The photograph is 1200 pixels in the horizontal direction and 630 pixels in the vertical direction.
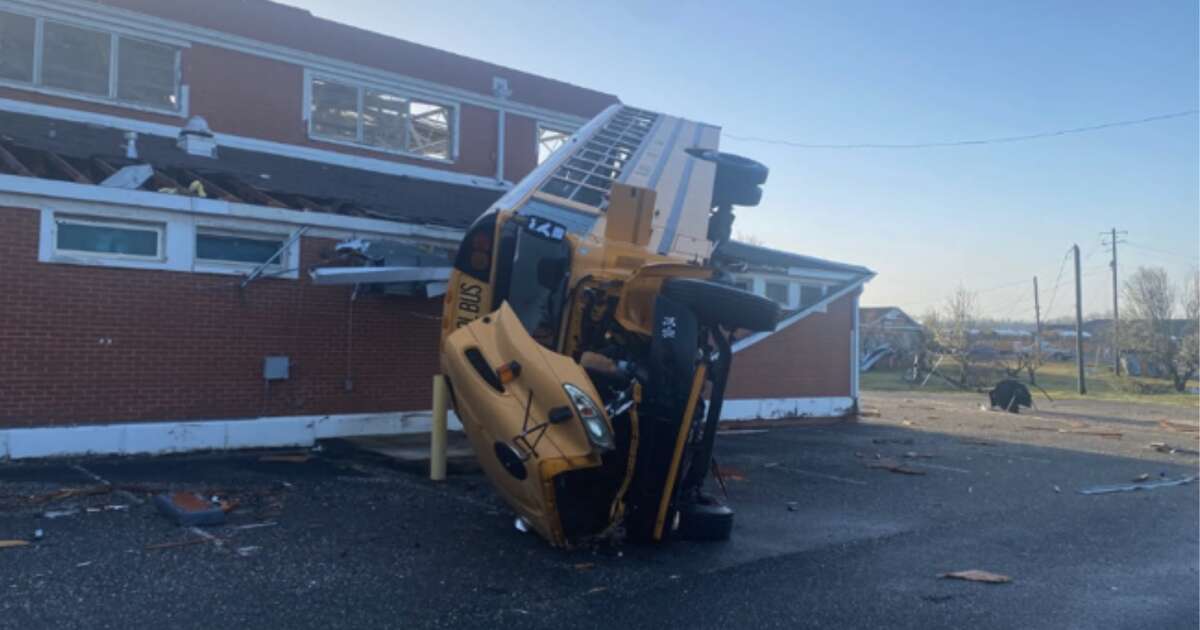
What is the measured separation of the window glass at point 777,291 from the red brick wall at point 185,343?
8160 mm

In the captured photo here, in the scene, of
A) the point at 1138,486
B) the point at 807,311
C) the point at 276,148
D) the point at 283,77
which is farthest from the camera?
the point at 807,311

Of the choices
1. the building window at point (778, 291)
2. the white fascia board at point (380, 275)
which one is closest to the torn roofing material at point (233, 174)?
the white fascia board at point (380, 275)

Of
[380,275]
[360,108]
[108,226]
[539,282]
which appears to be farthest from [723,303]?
[360,108]

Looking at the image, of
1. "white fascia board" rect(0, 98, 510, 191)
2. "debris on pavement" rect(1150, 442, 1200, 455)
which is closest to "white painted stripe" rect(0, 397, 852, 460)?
"white fascia board" rect(0, 98, 510, 191)

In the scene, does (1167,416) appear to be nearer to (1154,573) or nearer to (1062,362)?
(1154,573)

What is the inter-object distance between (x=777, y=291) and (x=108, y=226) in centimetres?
1273

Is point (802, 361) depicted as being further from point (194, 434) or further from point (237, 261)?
point (194, 434)

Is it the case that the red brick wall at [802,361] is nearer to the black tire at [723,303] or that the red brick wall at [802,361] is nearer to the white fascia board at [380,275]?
the white fascia board at [380,275]

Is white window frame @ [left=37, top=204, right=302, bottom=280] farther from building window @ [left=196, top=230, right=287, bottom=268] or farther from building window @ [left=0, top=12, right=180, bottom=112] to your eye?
building window @ [left=0, top=12, right=180, bottom=112]

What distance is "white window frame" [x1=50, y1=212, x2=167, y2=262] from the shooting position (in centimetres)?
954

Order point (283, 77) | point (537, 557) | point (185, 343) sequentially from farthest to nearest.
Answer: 1. point (283, 77)
2. point (185, 343)
3. point (537, 557)

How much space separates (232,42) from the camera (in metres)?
14.9

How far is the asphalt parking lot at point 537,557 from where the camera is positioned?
5.18m

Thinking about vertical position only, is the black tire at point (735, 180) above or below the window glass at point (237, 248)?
above
